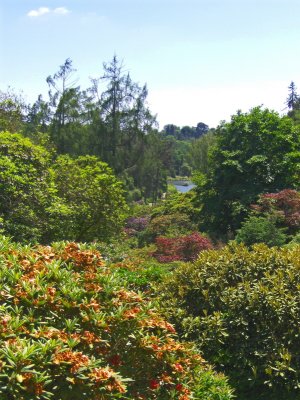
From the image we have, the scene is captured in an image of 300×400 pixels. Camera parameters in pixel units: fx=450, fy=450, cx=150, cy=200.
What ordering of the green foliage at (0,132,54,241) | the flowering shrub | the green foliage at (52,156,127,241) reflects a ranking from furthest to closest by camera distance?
the green foliage at (52,156,127,241) → the flowering shrub → the green foliage at (0,132,54,241)

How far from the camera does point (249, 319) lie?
5660mm

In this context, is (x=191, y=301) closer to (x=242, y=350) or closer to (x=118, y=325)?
(x=242, y=350)

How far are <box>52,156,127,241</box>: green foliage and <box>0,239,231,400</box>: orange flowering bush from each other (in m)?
11.0

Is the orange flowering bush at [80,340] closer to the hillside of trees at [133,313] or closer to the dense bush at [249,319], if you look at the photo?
the hillside of trees at [133,313]

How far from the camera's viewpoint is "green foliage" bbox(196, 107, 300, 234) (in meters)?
19.3

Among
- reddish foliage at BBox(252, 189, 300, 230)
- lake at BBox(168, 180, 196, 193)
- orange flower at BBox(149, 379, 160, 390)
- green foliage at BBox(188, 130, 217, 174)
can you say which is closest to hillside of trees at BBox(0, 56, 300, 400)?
orange flower at BBox(149, 379, 160, 390)

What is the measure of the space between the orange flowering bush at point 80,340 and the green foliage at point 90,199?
35.9 ft

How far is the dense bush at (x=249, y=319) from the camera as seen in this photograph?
538 cm

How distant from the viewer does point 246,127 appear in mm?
20203

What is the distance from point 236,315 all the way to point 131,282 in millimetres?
2503

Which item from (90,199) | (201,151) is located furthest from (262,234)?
Result: (201,151)

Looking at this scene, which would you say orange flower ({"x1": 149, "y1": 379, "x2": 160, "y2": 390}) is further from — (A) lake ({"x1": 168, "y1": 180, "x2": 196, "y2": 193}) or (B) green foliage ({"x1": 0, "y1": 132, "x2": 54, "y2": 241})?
(A) lake ({"x1": 168, "y1": 180, "x2": 196, "y2": 193})

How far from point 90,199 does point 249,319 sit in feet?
37.1

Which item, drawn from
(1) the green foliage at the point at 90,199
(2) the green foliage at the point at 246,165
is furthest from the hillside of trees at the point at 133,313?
(2) the green foliage at the point at 246,165
